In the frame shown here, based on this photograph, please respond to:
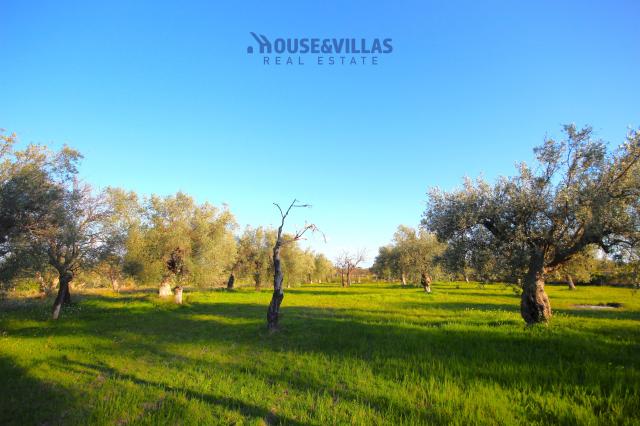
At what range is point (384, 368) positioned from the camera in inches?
430

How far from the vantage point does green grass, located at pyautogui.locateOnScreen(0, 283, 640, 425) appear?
7406 millimetres

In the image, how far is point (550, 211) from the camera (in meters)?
17.5

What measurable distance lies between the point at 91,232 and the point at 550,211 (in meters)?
35.1

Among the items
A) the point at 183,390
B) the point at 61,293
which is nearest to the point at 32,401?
the point at 183,390

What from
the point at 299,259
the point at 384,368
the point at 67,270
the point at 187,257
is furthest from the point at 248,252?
the point at 384,368

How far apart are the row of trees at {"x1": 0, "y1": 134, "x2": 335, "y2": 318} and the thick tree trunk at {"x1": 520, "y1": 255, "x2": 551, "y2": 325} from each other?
1104 inches

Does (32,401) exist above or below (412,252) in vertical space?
below

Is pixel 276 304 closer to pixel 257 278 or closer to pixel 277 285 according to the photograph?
pixel 277 285

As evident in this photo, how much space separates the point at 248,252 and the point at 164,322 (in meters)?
45.4

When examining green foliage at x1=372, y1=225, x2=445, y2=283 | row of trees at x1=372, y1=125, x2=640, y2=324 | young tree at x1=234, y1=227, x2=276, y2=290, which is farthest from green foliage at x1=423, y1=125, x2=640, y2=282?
young tree at x1=234, y1=227, x2=276, y2=290

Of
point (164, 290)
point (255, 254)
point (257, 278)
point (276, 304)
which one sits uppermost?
point (255, 254)

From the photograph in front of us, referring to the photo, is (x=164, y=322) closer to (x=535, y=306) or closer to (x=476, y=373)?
(x=476, y=373)

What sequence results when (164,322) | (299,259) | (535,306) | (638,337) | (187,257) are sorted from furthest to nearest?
(299,259) < (187,257) < (164,322) < (535,306) < (638,337)

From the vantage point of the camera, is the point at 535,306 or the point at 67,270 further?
the point at 67,270
